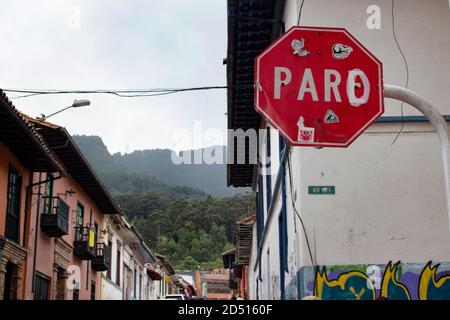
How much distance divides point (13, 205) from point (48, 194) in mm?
2913

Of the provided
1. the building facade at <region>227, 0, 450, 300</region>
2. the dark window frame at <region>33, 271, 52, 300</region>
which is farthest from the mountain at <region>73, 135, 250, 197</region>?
the building facade at <region>227, 0, 450, 300</region>

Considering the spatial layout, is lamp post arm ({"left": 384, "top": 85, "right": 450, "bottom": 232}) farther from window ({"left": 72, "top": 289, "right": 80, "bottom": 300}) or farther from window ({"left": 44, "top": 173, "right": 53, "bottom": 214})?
window ({"left": 72, "top": 289, "right": 80, "bottom": 300})

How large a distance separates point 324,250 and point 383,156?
1650 mm

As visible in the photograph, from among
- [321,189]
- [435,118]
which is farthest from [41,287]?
[435,118]

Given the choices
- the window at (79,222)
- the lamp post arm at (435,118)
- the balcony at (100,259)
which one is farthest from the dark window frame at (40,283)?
the lamp post arm at (435,118)

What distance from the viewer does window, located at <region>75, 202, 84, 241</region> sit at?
78.1ft

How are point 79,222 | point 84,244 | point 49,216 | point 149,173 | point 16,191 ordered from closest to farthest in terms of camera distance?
point 16,191 < point 49,216 < point 84,244 < point 79,222 < point 149,173

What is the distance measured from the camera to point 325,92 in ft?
21.1

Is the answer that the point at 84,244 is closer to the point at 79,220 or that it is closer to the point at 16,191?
the point at 79,220

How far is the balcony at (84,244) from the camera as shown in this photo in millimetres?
23156

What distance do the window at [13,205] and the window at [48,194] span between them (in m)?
1.54

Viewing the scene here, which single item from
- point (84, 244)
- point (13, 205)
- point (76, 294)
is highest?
point (13, 205)

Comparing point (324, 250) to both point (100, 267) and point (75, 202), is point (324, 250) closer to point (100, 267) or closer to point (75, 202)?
point (75, 202)

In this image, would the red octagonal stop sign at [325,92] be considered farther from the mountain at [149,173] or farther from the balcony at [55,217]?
the mountain at [149,173]
